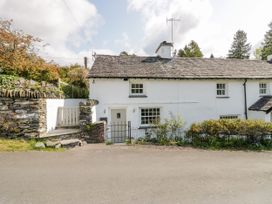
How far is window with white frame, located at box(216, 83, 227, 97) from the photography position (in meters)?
20.0

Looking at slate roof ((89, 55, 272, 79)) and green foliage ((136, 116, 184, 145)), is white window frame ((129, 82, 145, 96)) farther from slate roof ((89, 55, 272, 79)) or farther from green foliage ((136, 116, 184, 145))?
green foliage ((136, 116, 184, 145))

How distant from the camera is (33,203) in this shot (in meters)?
5.21

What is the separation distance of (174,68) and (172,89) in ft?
7.38

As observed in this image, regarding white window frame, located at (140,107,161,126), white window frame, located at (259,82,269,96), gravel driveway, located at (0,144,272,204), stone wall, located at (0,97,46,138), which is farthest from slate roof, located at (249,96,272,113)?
stone wall, located at (0,97,46,138)

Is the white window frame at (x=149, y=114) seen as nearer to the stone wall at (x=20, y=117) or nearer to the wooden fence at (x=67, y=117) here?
the wooden fence at (x=67, y=117)

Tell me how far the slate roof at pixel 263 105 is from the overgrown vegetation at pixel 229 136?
18.7 ft

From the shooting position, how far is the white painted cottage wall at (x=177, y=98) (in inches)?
678

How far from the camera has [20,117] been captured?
11.4m

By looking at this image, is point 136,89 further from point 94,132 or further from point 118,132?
point 94,132

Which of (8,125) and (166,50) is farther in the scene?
(166,50)

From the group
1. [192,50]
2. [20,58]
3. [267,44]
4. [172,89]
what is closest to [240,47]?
[267,44]

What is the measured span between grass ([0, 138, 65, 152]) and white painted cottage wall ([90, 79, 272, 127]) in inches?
253

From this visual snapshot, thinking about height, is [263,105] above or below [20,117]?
above

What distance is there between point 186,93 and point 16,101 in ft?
41.0
